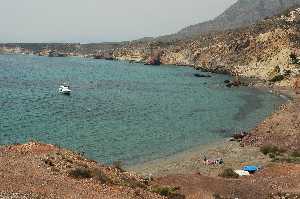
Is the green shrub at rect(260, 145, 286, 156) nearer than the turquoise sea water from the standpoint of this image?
Yes

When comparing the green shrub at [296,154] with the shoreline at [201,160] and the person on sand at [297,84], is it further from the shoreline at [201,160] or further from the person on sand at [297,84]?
the person on sand at [297,84]

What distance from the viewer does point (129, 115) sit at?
80.9 meters

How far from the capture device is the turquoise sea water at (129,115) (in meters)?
58.6

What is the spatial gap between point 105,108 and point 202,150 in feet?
118

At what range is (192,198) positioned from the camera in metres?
32.4

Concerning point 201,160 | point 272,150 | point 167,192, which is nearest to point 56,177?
point 167,192

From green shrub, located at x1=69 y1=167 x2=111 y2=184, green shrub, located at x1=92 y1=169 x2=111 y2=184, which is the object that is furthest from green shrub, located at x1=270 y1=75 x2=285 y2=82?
green shrub, located at x1=69 y1=167 x2=111 y2=184

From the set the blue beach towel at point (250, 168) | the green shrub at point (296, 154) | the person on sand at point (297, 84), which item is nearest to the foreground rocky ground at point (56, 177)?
the blue beach towel at point (250, 168)

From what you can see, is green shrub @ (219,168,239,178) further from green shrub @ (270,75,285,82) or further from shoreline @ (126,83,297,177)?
green shrub @ (270,75,285,82)

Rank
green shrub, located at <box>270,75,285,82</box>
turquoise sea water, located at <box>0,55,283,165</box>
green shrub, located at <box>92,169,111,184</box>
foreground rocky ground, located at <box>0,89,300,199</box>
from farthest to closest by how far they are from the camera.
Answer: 1. green shrub, located at <box>270,75,285,82</box>
2. turquoise sea water, located at <box>0,55,283,165</box>
3. green shrub, located at <box>92,169,111,184</box>
4. foreground rocky ground, located at <box>0,89,300,199</box>

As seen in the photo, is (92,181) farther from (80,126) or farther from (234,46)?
(234,46)

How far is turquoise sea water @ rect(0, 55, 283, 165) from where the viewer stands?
192ft

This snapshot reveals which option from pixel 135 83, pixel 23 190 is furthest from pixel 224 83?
pixel 23 190

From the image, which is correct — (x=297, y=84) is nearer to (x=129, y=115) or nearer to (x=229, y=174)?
(x=129, y=115)
